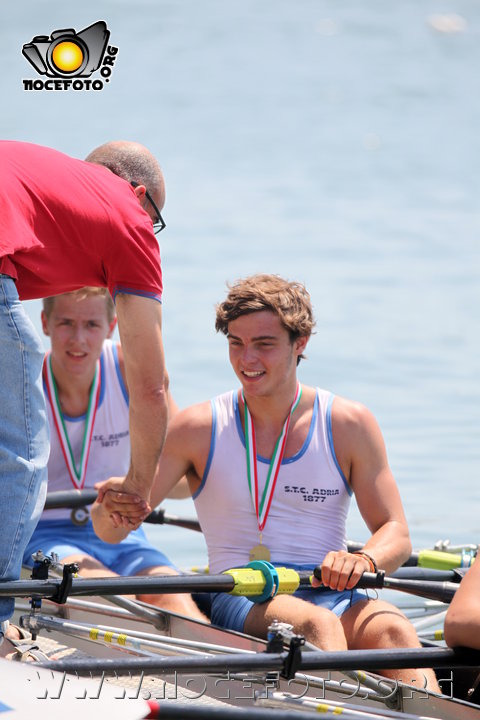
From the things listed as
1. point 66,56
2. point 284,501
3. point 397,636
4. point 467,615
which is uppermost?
point 66,56

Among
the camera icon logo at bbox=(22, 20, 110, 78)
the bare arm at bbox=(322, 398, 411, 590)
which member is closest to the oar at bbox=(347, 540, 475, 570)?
the bare arm at bbox=(322, 398, 411, 590)

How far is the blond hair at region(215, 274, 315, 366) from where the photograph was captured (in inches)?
159

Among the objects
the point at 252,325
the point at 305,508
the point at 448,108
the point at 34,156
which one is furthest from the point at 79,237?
the point at 448,108

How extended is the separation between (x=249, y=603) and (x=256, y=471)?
47 cm

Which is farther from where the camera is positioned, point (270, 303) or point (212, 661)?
point (270, 303)

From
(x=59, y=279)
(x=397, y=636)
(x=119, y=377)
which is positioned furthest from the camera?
(x=119, y=377)

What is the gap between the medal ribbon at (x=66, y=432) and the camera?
4789mm

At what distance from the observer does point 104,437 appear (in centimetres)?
486

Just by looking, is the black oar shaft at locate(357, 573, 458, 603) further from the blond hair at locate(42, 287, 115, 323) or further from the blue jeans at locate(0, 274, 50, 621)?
the blond hair at locate(42, 287, 115, 323)

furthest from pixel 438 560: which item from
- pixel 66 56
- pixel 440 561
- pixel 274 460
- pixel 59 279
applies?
pixel 66 56

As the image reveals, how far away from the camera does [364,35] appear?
909 inches

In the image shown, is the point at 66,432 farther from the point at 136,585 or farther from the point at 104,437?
the point at 136,585

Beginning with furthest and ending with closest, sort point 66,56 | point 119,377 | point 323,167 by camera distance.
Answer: point 323,167 → point 66,56 → point 119,377

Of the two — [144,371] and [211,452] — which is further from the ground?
[144,371]
